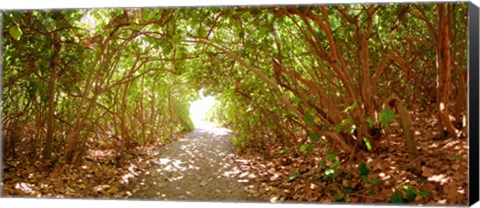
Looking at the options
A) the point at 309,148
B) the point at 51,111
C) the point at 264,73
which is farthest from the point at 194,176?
the point at 51,111

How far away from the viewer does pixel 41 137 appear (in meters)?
3.35

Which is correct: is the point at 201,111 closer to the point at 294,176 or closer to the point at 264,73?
the point at 264,73

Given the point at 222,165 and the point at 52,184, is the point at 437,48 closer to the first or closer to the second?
the point at 222,165

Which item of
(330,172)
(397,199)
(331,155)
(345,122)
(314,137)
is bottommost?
(397,199)

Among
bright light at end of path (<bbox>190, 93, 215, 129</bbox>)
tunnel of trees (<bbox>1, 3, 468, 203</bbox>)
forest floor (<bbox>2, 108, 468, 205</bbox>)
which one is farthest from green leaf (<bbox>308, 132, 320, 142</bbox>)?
bright light at end of path (<bbox>190, 93, 215, 129</bbox>)

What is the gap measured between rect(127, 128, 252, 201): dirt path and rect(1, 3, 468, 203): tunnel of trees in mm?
354

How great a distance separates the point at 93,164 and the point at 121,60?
96cm

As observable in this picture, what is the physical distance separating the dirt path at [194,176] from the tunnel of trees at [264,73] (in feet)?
1.16

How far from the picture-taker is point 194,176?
117 inches

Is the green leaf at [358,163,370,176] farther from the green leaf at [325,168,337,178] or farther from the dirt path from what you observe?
the dirt path

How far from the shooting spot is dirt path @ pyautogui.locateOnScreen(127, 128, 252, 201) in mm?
2785

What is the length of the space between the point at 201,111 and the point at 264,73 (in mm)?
820

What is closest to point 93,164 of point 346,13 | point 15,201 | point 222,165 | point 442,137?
point 15,201

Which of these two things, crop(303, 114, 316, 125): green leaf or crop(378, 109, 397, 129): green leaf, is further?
crop(303, 114, 316, 125): green leaf
